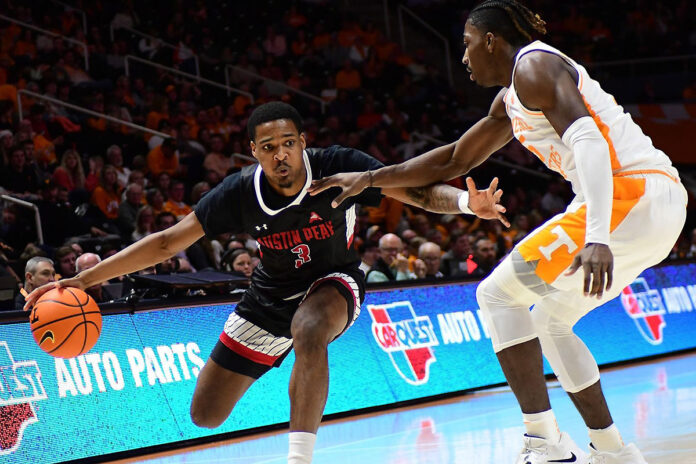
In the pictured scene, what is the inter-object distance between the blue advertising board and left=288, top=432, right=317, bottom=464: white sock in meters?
2.81

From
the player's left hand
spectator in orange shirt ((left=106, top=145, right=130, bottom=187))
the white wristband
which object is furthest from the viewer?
spectator in orange shirt ((left=106, top=145, right=130, bottom=187))

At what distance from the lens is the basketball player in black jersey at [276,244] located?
4625 millimetres

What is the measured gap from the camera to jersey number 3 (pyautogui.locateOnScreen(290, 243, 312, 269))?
15.8 ft

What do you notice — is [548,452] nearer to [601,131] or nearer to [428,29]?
[601,131]

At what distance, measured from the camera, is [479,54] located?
4043 millimetres

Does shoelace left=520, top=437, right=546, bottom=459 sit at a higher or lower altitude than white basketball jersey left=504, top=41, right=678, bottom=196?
lower

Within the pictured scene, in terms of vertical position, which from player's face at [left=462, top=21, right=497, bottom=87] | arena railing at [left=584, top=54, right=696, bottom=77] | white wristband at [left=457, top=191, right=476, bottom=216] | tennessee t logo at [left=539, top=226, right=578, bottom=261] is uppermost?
arena railing at [left=584, top=54, right=696, bottom=77]

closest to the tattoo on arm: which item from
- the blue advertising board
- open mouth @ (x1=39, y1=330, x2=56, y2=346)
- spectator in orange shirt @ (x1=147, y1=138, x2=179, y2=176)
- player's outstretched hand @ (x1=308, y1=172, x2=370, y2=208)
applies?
player's outstretched hand @ (x1=308, y1=172, x2=370, y2=208)

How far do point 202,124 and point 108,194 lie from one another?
3.00 meters

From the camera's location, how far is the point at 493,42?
13.1 ft

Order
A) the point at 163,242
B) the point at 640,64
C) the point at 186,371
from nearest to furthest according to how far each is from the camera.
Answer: the point at 163,242
the point at 186,371
the point at 640,64

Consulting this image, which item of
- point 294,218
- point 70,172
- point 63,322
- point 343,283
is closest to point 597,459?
point 343,283

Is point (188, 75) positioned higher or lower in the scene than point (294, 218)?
higher

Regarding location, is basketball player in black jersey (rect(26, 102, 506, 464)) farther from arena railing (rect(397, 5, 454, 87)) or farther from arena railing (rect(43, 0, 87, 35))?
arena railing (rect(397, 5, 454, 87))
